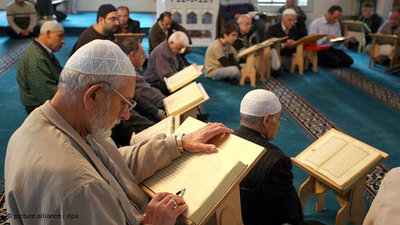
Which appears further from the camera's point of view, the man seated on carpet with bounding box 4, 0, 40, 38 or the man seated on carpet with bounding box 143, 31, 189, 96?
the man seated on carpet with bounding box 4, 0, 40, 38

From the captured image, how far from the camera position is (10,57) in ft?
25.8

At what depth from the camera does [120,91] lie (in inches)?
53.6

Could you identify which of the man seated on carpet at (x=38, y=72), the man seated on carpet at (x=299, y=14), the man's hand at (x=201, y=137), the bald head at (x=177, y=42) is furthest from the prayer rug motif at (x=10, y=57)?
the man's hand at (x=201, y=137)

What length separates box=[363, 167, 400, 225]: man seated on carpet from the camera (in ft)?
3.52

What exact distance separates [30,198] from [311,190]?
6.88 ft

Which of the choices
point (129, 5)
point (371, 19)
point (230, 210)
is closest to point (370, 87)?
point (371, 19)

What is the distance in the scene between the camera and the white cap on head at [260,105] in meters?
2.31

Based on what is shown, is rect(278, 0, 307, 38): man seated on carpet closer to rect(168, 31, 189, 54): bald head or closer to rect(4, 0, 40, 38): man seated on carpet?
rect(168, 31, 189, 54): bald head

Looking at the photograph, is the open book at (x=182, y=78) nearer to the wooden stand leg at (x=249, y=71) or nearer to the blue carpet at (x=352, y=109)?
the blue carpet at (x=352, y=109)

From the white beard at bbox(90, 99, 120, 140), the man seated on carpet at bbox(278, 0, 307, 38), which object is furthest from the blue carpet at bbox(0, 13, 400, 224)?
the white beard at bbox(90, 99, 120, 140)

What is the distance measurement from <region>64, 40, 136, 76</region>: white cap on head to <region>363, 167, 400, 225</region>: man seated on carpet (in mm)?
950

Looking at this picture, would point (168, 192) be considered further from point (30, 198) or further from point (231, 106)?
point (231, 106)

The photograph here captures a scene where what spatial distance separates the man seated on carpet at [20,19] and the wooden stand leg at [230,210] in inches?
358

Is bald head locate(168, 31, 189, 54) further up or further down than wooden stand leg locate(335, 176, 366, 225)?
further up
